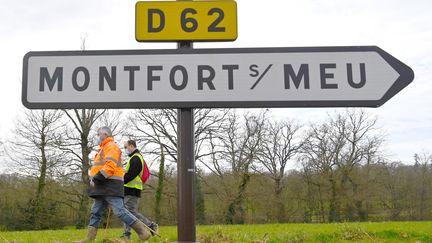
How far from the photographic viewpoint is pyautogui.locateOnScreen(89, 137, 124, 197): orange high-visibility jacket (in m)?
5.84

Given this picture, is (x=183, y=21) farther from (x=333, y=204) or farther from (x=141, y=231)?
(x=333, y=204)

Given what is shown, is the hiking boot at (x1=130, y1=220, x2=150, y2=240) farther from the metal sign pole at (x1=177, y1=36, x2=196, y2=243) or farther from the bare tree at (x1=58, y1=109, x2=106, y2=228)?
the bare tree at (x1=58, y1=109, x2=106, y2=228)

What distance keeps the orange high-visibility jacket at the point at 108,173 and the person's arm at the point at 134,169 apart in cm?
118

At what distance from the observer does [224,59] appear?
3279 mm

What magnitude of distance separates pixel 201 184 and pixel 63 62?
1258 inches

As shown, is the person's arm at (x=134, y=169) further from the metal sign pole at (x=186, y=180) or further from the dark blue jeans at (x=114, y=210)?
the metal sign pole at (x=186, y=180)

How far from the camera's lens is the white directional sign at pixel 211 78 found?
3223 millimetres

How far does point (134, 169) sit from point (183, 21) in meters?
4.35

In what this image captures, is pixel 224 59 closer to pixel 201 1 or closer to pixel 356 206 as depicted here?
pixel 201 1

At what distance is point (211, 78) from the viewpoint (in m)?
3.24

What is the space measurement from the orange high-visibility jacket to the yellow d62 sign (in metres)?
2.91

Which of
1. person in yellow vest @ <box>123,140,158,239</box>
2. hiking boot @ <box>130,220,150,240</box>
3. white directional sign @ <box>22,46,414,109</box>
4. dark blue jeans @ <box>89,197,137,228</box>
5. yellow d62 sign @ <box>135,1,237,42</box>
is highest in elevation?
yellow d62 sign @ <box>135,1,237,42</box>

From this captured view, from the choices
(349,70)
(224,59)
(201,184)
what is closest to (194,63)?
(224,59)

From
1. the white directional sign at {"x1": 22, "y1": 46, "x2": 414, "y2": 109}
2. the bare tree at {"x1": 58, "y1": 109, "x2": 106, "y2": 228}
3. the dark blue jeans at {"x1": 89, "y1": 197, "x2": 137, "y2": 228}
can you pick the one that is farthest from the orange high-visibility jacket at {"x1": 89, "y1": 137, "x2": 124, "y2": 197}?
the bare tree at {"x1": 58, "y1": 109, "x2": 106, "y2": 228}
